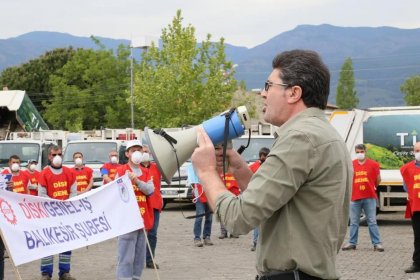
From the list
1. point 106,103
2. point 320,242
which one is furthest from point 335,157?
point 106,103

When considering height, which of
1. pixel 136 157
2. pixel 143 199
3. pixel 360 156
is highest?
pixel 136 157

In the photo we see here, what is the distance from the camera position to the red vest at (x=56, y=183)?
485 inches

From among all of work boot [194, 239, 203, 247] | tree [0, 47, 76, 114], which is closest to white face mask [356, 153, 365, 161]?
work boot [194, 239, 203, 247]

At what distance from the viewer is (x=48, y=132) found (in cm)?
3222

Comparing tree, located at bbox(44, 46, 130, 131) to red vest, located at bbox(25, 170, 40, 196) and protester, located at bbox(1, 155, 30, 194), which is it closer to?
red vest, located at bbox(25, 170, 40, 196)

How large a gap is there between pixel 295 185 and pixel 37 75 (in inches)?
2884

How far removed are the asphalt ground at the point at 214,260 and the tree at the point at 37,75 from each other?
2252 inches

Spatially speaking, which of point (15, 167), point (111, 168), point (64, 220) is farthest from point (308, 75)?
point (111, 168)

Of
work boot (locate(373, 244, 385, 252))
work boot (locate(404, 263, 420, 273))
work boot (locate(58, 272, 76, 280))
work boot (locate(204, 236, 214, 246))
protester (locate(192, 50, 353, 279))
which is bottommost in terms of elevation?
work boot (locate(204, 236, 214, 246))

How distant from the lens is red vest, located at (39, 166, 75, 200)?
12320 mm

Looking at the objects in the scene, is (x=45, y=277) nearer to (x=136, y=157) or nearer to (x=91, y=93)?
(x=136, y=157)

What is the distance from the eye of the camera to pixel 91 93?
64.1m

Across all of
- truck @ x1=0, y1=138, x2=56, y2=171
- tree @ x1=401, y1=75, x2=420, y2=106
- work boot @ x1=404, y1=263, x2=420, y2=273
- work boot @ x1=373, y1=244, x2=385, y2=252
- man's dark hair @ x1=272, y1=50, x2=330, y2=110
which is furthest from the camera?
tree @ x1=401, y1=75, x2=420, y2=106

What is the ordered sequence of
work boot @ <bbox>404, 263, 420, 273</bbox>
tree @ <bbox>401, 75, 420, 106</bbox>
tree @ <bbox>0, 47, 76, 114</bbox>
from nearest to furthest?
work boot @ <bbox>404, 263, 420, 273</bbox>, tree @ <bbox>0, 47, 76, 114</bbox>, tree @ <bbox>401, 75, 420, 106</bbox>
